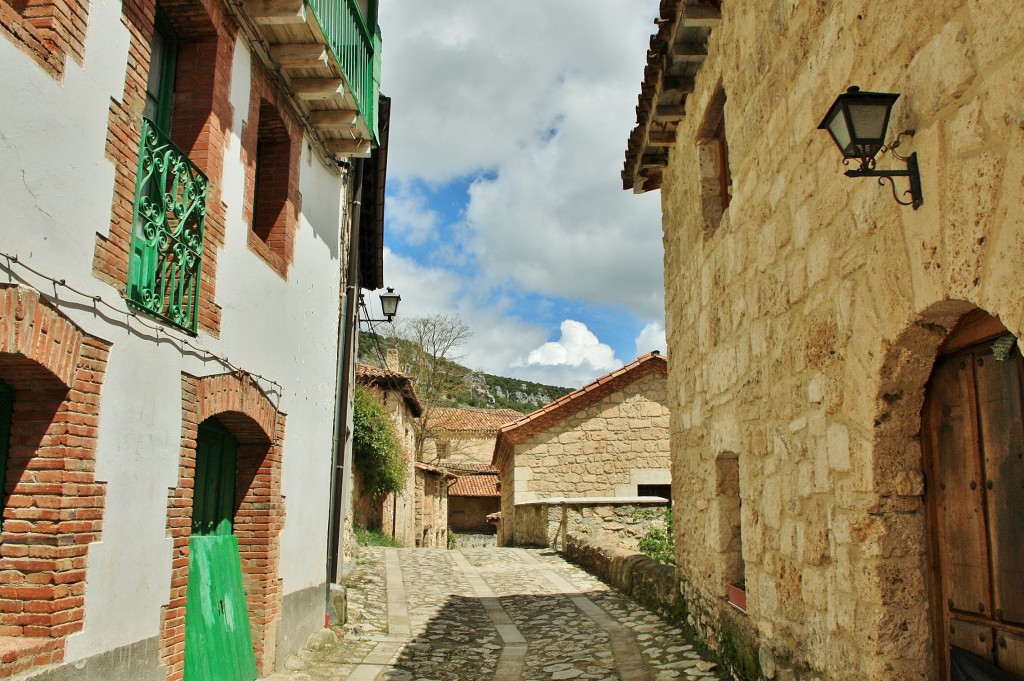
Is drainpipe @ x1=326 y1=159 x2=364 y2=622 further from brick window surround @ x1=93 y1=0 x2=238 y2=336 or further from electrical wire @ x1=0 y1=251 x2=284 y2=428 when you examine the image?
brick window surround @ x1=93 y1=0 x2=238 y2=336

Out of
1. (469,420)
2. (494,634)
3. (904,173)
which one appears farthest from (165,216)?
(469,420)

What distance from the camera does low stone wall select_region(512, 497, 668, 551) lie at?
13.7 m

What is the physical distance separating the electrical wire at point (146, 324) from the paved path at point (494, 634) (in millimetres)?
2285

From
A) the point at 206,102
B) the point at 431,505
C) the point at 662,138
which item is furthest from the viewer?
the point at 431,505

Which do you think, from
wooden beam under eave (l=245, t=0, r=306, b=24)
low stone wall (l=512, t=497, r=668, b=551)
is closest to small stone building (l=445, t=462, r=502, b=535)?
low stone wall (l=512, t=497, r=668, b=551)

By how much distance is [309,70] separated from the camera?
6.83 meters

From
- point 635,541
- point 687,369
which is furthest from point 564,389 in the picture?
point 687,369

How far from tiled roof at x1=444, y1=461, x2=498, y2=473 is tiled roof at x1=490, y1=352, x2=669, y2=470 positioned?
17.6m

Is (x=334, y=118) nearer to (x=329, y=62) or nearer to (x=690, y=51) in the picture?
(x=329, y=62)

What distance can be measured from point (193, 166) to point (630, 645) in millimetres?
5184

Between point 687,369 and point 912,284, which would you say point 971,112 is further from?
point 687,369

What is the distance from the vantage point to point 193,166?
5.25 metres

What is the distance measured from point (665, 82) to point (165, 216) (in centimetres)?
410

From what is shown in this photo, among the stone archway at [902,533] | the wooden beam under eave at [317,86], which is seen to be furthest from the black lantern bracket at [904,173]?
the wooden beam under eave at [317,86]
